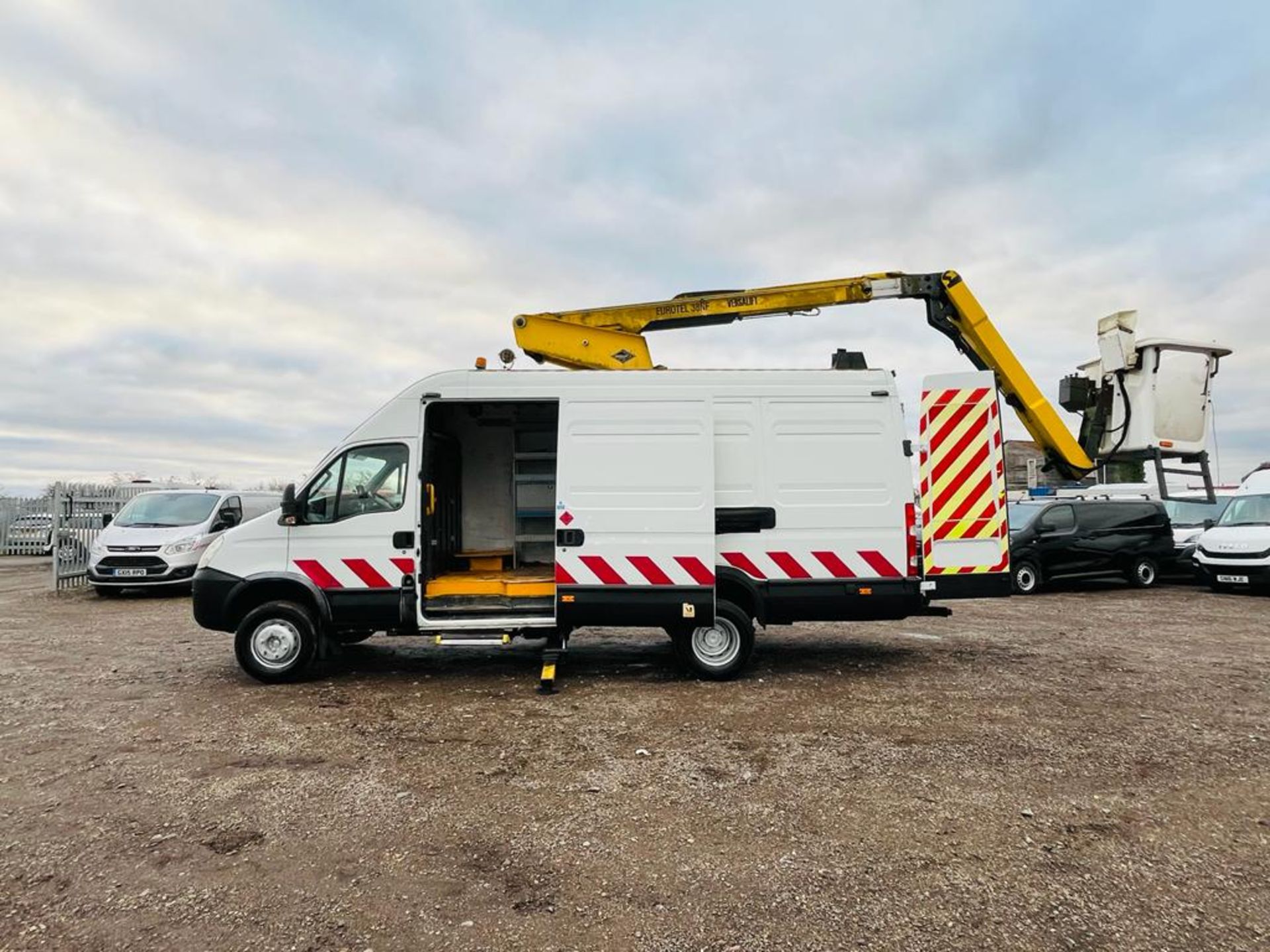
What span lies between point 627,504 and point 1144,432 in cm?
572

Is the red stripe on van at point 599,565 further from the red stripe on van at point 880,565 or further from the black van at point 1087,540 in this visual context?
the black van at point 1087,540

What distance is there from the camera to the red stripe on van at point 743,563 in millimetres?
6355

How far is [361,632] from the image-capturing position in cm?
710

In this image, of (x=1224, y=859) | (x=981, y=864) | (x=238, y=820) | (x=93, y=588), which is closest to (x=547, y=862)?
(x=238, y=820)

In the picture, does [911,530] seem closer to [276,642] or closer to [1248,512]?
[276,642]

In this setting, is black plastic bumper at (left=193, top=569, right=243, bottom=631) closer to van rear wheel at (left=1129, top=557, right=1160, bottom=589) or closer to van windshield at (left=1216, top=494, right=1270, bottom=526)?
van rear wheel at (left=1129, top=557, right=1160, bottom=589)

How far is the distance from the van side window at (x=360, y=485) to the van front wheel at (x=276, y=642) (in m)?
0.82

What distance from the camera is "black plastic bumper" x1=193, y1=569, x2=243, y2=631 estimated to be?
20.9 feet

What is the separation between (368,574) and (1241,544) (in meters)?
13.1

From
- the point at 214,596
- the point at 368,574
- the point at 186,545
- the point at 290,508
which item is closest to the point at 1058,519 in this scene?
the point at 368,574

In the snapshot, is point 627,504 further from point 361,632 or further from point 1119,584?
point 1119,584

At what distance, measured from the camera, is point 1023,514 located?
13.5m

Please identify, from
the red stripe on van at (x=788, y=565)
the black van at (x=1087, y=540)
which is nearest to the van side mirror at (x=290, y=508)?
the red stripe on van at (x=788, y=565)

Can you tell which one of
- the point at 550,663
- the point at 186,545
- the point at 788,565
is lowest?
the point at 550,663
